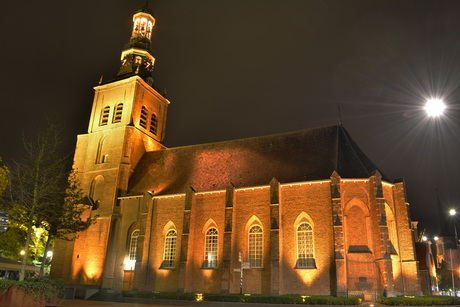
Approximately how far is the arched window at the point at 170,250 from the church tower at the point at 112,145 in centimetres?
565

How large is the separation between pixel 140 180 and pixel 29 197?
15.0m

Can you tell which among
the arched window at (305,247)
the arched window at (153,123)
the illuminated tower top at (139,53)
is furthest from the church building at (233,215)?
the illuminated tower top at (139,53)

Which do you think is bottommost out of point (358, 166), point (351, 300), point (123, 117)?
point (351, 300)

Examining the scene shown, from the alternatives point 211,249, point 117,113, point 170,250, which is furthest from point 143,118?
point 211,249

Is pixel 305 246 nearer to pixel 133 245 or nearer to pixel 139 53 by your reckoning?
pixel 133 245

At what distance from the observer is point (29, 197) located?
2203 cm

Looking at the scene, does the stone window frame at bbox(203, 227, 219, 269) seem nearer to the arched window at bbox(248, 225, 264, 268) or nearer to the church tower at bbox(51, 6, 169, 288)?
the arched window at bbox(248, 225, 264, 268)

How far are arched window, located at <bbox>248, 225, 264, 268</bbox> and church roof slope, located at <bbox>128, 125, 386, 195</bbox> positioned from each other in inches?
152

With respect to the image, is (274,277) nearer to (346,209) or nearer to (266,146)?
(346,209)

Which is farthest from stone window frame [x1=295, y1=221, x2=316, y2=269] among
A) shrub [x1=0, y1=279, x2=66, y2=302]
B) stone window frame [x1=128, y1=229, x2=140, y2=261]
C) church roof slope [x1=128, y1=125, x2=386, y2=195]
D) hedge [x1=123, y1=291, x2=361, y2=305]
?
shrub [x1=0, y1=279, x2=66, y2=302]

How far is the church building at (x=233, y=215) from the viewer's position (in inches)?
1035

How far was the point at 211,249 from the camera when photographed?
30719 mm

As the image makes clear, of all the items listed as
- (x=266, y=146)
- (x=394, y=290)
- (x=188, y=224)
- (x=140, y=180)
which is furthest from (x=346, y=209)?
(x=140, y=180)

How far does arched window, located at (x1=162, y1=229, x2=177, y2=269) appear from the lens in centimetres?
3164
